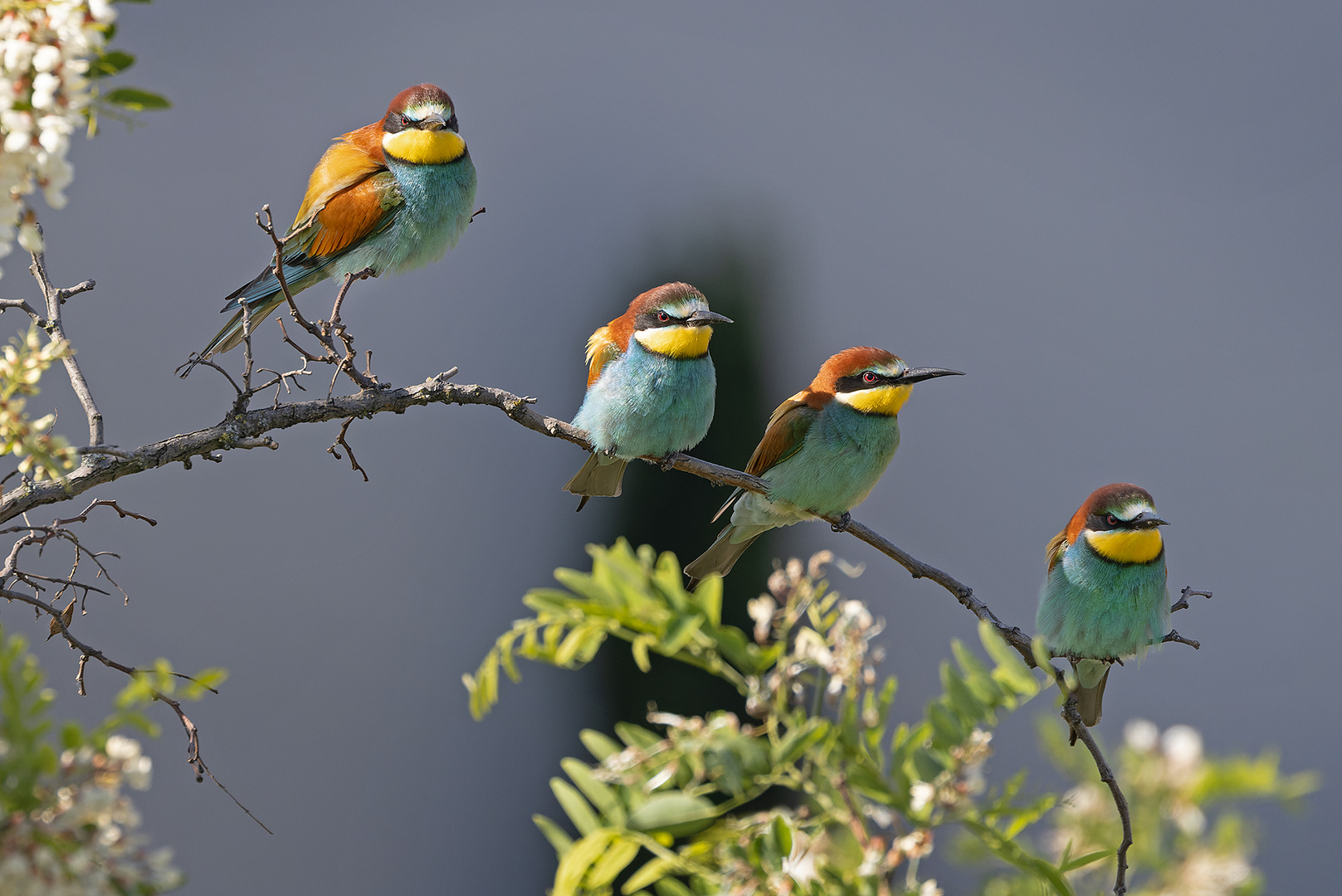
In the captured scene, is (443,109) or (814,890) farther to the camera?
(443,109)

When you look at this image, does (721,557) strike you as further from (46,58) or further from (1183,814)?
(46,58)

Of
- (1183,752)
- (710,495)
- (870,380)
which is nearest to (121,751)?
(1183,752)

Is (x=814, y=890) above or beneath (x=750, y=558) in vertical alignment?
above

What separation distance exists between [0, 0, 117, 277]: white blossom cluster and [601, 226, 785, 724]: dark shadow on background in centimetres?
258

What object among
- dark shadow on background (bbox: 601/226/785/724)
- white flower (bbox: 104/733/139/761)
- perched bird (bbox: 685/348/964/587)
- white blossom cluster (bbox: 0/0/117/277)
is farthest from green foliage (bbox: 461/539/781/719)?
dark shadow on background (bbox: 601/226/785/724)

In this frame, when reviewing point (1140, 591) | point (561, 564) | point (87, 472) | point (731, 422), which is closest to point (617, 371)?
point (87, 472)

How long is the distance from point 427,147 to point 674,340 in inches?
17.1

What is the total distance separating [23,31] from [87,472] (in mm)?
621

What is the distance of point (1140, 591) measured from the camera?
1399mm

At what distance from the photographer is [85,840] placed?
0.45m

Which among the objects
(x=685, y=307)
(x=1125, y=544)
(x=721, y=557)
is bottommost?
(x=721, y=557)

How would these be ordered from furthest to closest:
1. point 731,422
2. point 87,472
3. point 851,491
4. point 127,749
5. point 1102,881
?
point 731,422, point 851,491, point 87,472, point 1102,881, point 127,749

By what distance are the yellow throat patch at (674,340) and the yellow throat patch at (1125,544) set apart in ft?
1.95

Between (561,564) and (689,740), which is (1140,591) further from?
(561,564)
